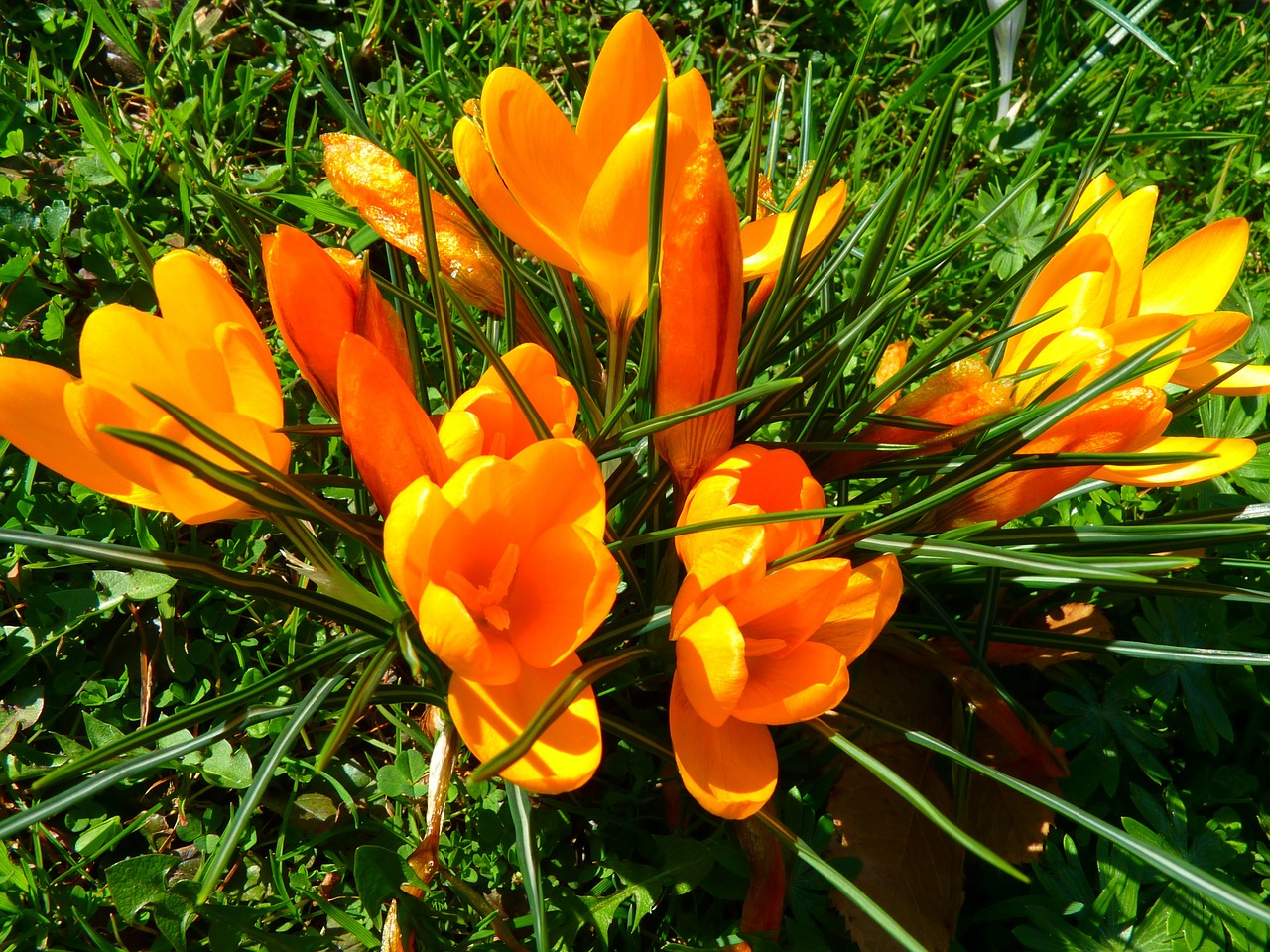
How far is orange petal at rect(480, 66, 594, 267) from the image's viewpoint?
0.86 metres

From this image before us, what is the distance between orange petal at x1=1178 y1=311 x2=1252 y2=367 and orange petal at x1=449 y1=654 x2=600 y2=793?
0.67 m

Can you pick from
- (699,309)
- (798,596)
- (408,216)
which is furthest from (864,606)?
(408,216)

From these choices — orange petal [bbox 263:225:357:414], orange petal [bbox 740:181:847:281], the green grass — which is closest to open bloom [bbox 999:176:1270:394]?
the green grass

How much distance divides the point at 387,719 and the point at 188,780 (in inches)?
10.1

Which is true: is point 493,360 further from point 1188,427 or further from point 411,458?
point 1188,427

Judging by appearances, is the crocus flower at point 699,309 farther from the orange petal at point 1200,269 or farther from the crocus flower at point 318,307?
the orange petal at point 1200,269

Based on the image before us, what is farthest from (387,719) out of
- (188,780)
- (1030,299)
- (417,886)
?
(1030,299)

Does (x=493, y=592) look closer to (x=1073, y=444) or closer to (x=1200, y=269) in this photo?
(x=1073, y=444)

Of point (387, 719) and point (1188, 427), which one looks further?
point (1188, 427)

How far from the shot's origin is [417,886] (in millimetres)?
1022

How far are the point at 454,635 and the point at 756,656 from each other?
0.88ft

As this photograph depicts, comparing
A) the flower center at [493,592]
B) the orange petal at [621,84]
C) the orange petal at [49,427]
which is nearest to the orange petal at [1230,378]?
the orange petal at [621,84]

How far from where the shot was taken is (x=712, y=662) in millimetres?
749

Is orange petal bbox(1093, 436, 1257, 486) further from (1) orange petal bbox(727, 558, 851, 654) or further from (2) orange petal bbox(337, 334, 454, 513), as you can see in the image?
(2) orange petal bbox(337, 334, 454, 513)
